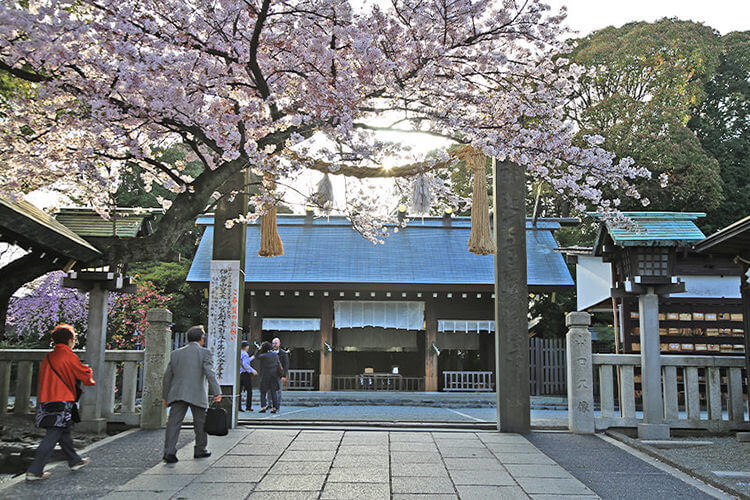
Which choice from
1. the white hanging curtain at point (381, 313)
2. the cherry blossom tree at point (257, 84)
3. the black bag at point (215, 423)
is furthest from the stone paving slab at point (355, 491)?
the white hanging curtain at point (381, 313)

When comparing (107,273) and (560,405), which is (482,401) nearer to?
(560,405)

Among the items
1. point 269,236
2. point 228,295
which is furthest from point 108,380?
point 269,236

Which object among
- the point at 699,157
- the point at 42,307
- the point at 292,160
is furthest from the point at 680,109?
the point at 42,307

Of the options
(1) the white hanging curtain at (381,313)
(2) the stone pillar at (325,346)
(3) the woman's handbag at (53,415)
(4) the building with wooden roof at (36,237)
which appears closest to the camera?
(3) the woman's handbag at (53,415)

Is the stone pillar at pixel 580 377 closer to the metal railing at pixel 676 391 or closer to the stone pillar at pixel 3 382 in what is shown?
the metal railing at pixel 676 391

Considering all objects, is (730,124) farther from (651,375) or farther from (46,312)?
(46,312)

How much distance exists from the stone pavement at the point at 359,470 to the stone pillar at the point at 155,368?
5.25 feet

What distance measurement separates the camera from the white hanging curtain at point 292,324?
18516mm

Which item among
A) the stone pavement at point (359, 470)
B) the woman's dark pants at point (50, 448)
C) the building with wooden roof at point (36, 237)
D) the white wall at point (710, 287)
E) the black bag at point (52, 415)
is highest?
the white wall at point (710, 287)

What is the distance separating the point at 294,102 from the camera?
245 inches

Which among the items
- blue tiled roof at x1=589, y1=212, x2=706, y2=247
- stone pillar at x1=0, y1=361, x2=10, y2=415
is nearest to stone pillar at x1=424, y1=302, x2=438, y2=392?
blue tiled roof at x1=589, y1=212, x2=706, y2=247

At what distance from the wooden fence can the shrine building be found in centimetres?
150

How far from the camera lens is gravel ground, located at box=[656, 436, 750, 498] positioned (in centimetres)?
588

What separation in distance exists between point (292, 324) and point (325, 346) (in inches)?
51.6
